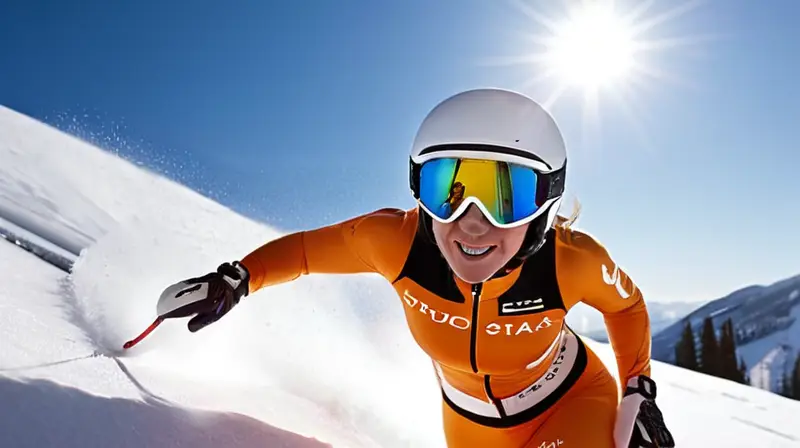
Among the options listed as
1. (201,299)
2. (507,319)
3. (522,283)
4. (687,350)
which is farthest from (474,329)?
(687,350)

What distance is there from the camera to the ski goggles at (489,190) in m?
2.06

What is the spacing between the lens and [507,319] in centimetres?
236

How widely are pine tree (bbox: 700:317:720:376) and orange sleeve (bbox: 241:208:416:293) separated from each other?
39.7 metres

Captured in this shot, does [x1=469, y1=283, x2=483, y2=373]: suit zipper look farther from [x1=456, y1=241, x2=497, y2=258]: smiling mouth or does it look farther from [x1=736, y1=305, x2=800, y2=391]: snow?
[x1=736, y1=305, x2=800, y2=391]: snow

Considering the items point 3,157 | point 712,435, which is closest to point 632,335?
point 712,435

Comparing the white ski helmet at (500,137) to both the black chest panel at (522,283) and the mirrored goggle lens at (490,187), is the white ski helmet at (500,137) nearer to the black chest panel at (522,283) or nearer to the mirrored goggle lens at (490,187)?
the mirrored goggle lens at (490,187)

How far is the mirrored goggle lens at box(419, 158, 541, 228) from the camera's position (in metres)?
2.06

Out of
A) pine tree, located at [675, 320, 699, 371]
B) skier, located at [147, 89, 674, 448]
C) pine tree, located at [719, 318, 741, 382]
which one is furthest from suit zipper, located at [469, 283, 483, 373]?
pine tree, located at [719, 318, 741, 382]

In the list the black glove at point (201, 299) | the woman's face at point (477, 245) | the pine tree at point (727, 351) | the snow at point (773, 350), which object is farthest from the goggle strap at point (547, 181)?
the snow at point (773, 350)

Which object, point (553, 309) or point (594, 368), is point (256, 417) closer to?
point (553, 309)

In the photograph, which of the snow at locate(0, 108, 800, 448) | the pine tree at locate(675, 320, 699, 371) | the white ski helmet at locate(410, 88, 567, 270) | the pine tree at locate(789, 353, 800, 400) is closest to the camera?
the snow at locate(0, 108, 800, 448)

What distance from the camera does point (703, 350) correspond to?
3788 centimetres

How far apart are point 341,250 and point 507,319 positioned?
0.79 metres

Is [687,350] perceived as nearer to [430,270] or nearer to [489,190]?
[430,270]
